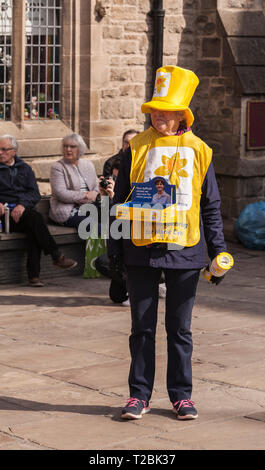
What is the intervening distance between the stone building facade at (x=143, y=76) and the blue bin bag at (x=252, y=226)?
38 centimetres

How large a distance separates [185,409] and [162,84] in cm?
189

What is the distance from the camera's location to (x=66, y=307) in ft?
31.3

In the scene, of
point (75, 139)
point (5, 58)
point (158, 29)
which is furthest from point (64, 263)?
point (158, 29)

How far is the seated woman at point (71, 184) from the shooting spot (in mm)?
11305

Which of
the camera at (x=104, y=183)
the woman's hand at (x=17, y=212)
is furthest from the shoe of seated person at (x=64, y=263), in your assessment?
the camera at (x=104, y=183)

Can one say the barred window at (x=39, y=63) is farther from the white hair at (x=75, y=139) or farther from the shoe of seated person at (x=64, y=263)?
the shoe of seated person at (x=64, y=263)

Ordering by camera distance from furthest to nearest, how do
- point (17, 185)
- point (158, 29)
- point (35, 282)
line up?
1. point (158, 29)
2. point (17, 185)
3. point (35, 282)

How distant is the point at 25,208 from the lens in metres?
10.8

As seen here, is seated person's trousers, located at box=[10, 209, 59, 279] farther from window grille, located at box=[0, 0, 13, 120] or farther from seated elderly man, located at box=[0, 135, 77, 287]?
window grille, located at box=[0, 0, 13, 120]

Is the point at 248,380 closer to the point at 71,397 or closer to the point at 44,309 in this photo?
the point at 71,397

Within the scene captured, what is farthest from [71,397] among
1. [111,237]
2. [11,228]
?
[11,228]

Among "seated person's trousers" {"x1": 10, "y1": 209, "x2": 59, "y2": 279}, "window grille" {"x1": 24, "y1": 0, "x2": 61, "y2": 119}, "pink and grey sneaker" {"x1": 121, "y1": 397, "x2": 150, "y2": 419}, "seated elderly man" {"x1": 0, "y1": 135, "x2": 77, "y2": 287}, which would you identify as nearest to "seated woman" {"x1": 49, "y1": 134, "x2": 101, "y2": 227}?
"seated elderly man" {"x1": 0, "y1": 135, "x2": 77, "y2": 287}

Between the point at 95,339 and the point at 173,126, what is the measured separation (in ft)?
8.88

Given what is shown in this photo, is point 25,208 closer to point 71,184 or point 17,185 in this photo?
point 17,185
